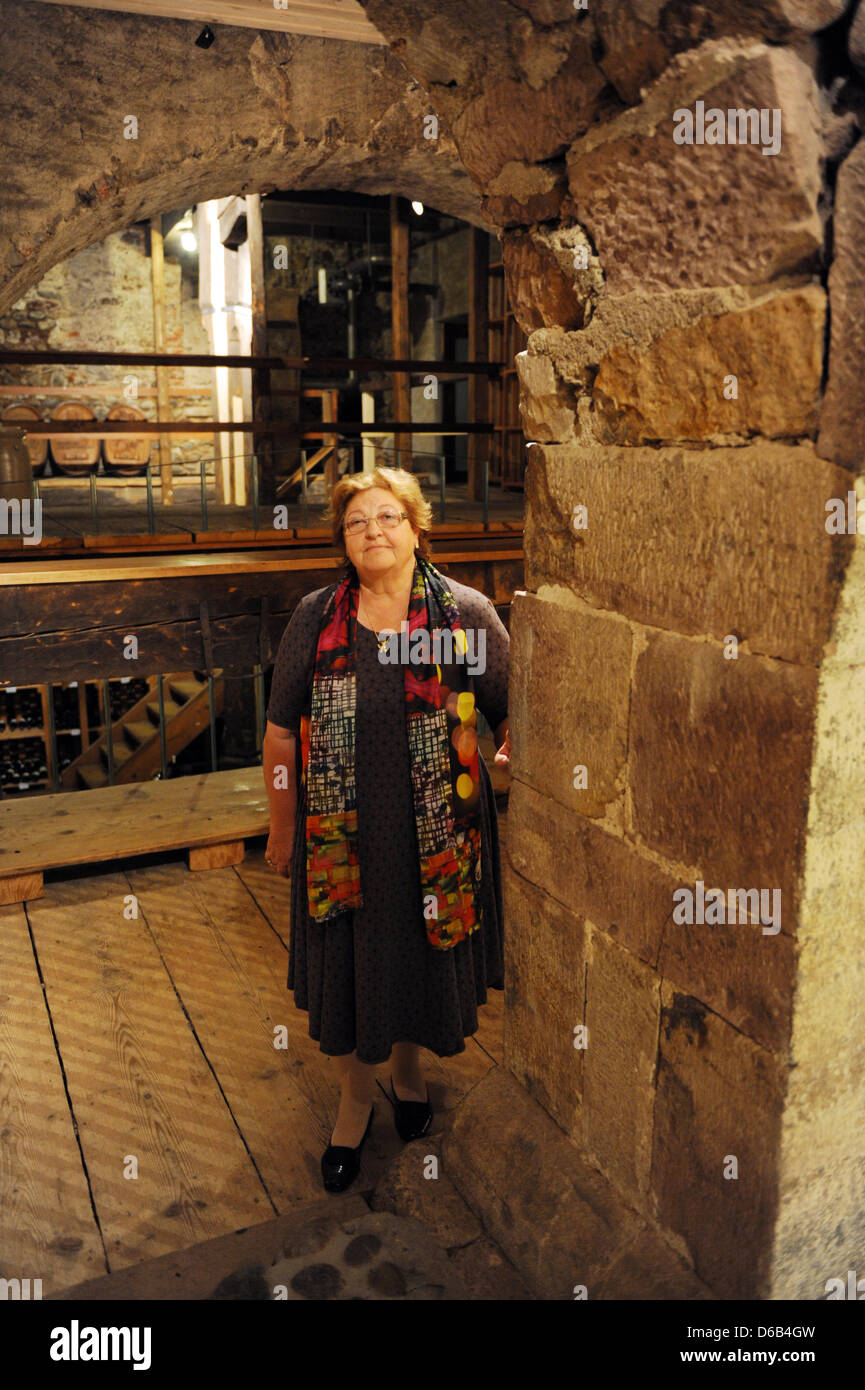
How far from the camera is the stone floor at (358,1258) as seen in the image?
6.17ft

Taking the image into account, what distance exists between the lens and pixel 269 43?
393cm

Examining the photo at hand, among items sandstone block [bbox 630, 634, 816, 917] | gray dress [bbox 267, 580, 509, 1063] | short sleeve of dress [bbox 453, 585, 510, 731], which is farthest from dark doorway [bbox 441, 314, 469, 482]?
sandstone block [bbox 630, 634, 816, 917]

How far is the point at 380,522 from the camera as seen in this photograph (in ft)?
7.32

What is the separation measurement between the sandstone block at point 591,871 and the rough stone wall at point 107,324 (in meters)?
10.8

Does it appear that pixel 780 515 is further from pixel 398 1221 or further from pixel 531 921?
pixel 398 1221

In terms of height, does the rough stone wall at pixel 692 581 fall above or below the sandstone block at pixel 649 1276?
above

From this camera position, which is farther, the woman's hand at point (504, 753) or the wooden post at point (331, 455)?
the wooden post at point (331, 455)

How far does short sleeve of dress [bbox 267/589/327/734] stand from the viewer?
7.52 feet

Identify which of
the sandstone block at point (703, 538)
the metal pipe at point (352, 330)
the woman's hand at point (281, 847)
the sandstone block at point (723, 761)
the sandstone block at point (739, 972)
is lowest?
the woman's hand at point (281, 847)

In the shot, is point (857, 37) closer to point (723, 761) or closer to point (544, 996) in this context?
point (723, 761)

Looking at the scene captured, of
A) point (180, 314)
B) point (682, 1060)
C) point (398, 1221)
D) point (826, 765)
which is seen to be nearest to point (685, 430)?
point (826, 765)

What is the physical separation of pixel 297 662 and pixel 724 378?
1164 millimetres

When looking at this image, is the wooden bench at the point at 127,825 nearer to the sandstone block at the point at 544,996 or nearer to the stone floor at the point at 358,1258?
the stone floor at the point at 358,1258

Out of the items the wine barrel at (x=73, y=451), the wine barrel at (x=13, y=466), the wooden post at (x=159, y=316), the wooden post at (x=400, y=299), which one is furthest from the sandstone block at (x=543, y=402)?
the wooden post at (x=159, y=316)
